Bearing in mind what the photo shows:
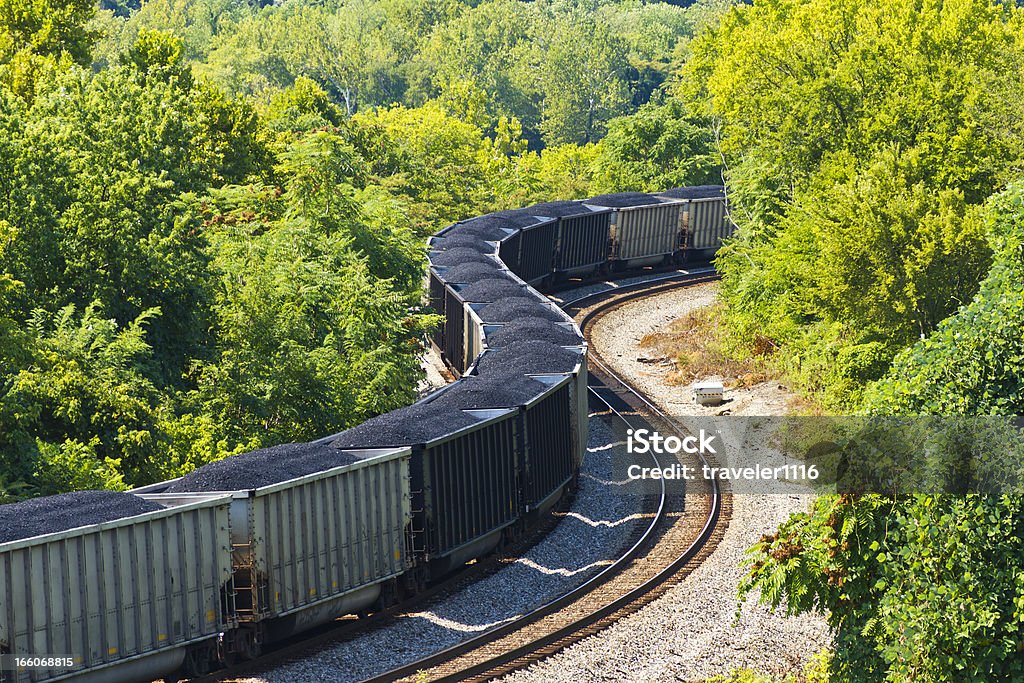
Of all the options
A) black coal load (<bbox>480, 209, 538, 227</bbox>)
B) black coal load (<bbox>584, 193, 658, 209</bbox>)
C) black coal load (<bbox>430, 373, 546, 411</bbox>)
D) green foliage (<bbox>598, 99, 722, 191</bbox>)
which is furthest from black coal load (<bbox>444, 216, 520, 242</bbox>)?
green foliage (<bbox>598, 99, 722, 191</bbox>)

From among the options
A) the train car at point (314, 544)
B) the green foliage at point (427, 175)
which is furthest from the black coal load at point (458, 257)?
the train car at point (314, 544)

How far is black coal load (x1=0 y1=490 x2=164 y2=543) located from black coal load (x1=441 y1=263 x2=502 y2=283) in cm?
2271

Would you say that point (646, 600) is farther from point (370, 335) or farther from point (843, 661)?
point (370, 335)

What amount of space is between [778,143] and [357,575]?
3020 centimetres

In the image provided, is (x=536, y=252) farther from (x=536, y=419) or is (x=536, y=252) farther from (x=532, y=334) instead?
(x=536, y=419)

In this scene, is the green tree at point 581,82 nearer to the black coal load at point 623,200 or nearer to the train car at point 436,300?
the black coal load at point 623,200

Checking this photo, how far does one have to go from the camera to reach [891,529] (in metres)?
16.1

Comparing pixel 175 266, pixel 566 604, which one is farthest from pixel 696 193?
pixel 566 604

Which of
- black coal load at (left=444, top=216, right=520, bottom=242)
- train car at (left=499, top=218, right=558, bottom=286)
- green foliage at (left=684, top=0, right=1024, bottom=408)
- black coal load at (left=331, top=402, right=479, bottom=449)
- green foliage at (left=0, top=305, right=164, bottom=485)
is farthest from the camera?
train car at (left=499, top=218, right=558, bottom=286)

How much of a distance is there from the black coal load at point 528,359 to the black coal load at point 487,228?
18.1 meters

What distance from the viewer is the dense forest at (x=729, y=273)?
1605 centimetres

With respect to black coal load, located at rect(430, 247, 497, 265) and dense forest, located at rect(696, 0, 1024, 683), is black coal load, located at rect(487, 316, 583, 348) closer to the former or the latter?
dense forest, located at rect(696, 0, 1024, 683)

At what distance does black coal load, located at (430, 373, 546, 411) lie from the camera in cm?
2453

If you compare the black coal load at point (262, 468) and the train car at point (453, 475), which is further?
the train car at point (453, 475)
